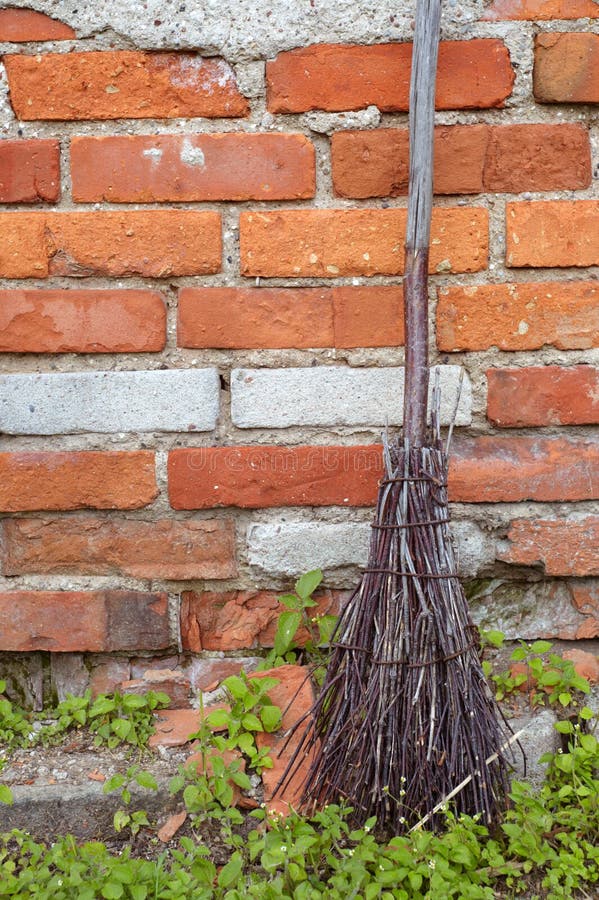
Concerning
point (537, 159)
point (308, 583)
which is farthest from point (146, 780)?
point (537, 159)

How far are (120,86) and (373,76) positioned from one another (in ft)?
1.72

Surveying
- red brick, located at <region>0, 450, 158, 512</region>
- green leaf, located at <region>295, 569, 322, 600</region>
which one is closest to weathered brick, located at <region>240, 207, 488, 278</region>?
red brick, located at <region>0, 450, 158, 512</region>

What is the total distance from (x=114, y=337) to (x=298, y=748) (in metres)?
0.90

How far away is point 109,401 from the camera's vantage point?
168cm

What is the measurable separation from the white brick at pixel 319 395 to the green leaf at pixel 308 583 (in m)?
0.32

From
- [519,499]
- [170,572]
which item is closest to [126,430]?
[170,572]

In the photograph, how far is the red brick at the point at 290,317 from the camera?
167 cm

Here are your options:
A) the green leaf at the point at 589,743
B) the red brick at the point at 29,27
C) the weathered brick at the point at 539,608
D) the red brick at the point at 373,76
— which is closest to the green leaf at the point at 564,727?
the green leaf at the point at 589,743

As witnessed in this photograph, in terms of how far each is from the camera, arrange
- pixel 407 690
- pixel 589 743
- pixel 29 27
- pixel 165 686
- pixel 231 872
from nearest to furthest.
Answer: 1. pixel 231 872
2. pixel 407 690
3. pixel 589 743
4. pixel 29 27
5. pixel 165 686

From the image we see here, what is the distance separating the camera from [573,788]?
4.81 feet

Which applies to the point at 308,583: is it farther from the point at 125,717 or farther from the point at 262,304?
the point at 262,304

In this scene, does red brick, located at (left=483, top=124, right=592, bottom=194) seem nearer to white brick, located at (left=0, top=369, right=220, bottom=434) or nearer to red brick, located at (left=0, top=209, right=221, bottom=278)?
red brick, located at (left=0, top=209, right=221, bottom=278)

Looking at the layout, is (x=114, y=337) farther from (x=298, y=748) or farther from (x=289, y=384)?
(x=298, y=748)

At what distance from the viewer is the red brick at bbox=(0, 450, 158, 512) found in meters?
1.68
